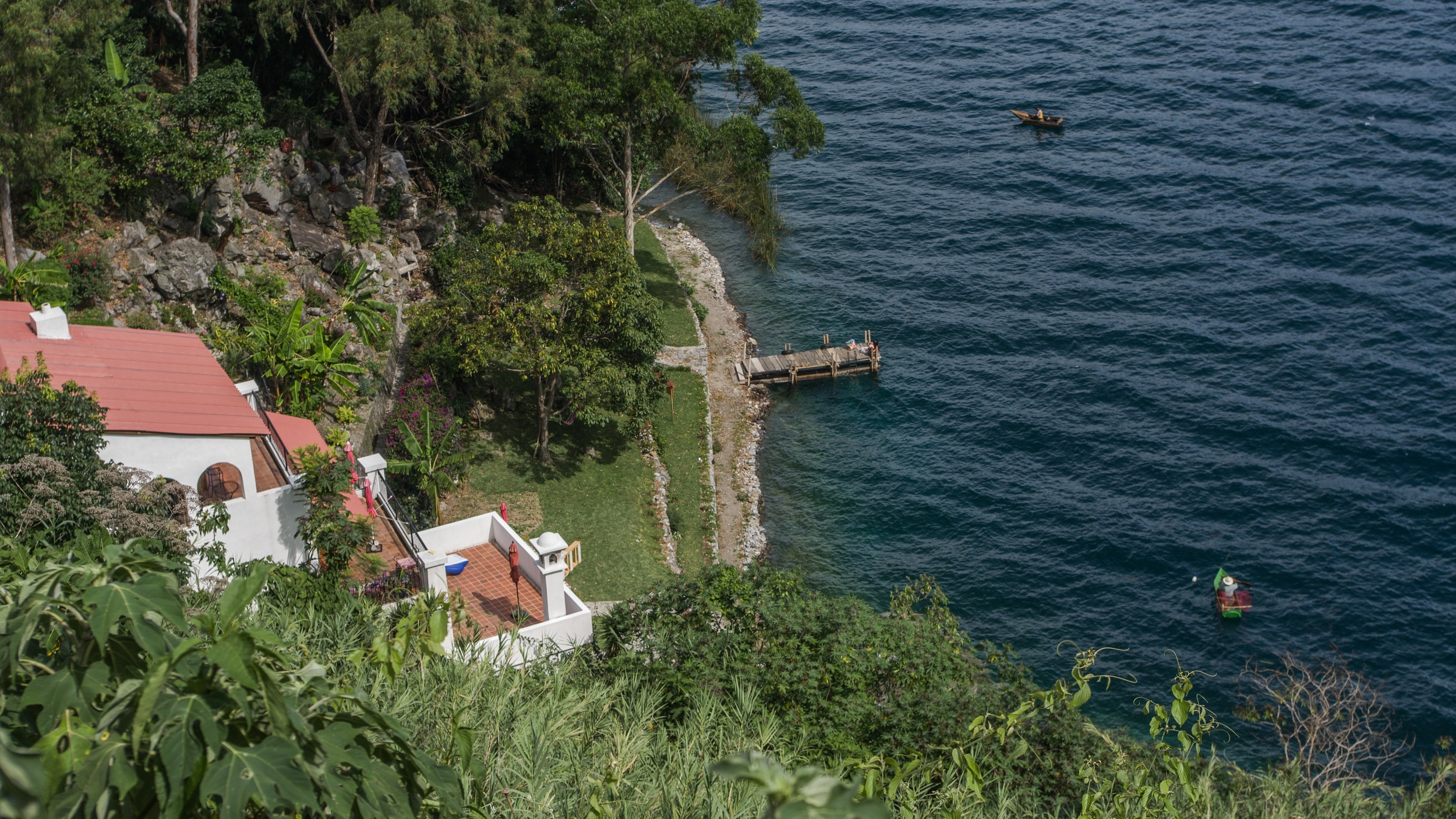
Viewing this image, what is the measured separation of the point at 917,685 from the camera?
716 inches

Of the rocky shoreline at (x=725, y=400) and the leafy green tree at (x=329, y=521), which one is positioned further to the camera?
the rocky shoreline at (x=725, y=400)

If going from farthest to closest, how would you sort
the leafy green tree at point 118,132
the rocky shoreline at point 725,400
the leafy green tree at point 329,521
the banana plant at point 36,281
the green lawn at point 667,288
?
the green lawn at point 667,288
the rocky shoreline at point 725,400
the leafy green tree at point 118,132
the banana plant at point 36,281
the leafy green tree at point 329,521

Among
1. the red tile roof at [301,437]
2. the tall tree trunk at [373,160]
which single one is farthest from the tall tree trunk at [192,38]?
the red tile roof at [301,437]

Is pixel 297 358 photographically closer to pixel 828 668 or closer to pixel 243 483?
pixel 243 483

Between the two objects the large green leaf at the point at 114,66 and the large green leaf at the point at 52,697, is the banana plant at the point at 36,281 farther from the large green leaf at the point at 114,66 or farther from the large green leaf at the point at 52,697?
the large green leaf at the point at 52,697

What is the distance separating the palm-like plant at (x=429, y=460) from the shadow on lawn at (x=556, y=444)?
303cm

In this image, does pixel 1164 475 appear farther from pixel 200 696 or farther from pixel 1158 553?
pixel 200 696

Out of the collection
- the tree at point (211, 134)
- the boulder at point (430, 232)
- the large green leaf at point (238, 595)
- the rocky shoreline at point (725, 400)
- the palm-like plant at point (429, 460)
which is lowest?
the rocky shoreline at point (725, 400)

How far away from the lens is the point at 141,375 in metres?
20.7

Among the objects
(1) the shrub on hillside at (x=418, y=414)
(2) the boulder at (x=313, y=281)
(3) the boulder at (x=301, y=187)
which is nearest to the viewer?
(1) the shrub on hillside at (x=418, y=414)

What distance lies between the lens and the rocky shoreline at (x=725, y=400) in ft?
111

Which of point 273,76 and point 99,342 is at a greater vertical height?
point 273,76

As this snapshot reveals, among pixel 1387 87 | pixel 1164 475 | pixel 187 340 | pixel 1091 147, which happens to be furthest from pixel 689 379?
pixel 1387 87

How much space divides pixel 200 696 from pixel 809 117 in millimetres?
38443
